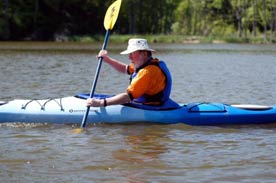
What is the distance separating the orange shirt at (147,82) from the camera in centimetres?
783

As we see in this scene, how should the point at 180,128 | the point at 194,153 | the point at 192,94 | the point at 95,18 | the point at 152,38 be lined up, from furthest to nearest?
the point at 95,18
the point at 152,38
the point at 192,94
the point at 180,128
the point at 194,153

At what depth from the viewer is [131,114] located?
823cm

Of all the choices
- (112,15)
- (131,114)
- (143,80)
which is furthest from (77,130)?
(112,15)

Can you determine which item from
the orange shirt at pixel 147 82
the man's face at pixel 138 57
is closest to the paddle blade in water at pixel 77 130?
the orange shirt at pixel 147 82

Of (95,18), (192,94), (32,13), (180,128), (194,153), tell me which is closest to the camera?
(194,153)

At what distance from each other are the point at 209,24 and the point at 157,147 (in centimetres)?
6486

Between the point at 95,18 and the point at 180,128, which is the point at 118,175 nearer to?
the point at 180,128

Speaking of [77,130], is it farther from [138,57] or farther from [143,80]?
[138,57]

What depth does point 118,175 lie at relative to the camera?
18.6 ft

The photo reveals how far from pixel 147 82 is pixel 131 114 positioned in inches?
22.9

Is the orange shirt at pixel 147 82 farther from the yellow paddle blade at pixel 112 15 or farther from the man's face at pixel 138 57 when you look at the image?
the yellow paddle blade at pixel 112 15

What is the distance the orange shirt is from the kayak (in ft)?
1.10

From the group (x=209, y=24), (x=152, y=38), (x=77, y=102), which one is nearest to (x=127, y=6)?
(x=209, y=24)

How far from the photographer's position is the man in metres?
7.82
